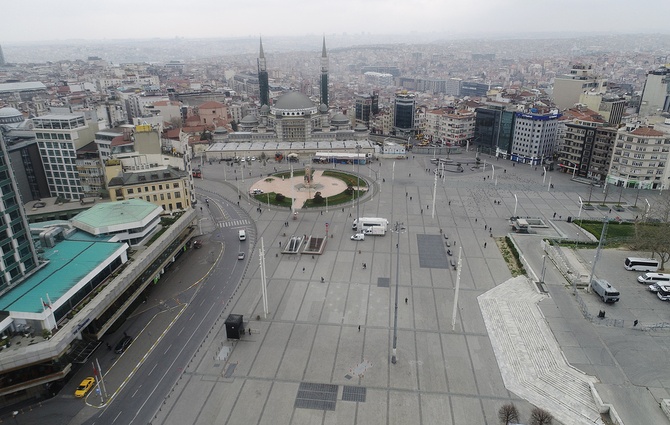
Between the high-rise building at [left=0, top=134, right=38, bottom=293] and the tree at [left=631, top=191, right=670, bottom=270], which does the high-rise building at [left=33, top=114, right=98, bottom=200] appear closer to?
the high-rise building at [left=0, top=134, right=38, bottom=293]

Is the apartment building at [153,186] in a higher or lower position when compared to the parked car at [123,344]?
higher

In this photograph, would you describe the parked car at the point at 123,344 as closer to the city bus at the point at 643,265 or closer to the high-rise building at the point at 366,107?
the city bus at the point at 643,265

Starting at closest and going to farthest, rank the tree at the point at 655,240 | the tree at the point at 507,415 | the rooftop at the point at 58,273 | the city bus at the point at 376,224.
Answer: the tree at the point at 507,415 < the rooftop at the point at 58,273 < the tree at the point at 655,240 < the city bus at the point at 376,224

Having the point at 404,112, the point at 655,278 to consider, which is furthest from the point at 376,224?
the point at 404,112

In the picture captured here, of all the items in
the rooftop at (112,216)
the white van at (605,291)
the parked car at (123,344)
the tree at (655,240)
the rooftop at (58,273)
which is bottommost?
the parked car at (123,344)

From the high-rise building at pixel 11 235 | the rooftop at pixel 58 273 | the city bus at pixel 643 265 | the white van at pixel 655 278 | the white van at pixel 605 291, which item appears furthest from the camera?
the city bus at pixel 643 265

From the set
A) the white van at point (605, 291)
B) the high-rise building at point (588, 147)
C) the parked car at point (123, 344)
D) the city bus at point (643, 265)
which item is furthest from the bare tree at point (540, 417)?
the high-rise building at point (588, 147)
